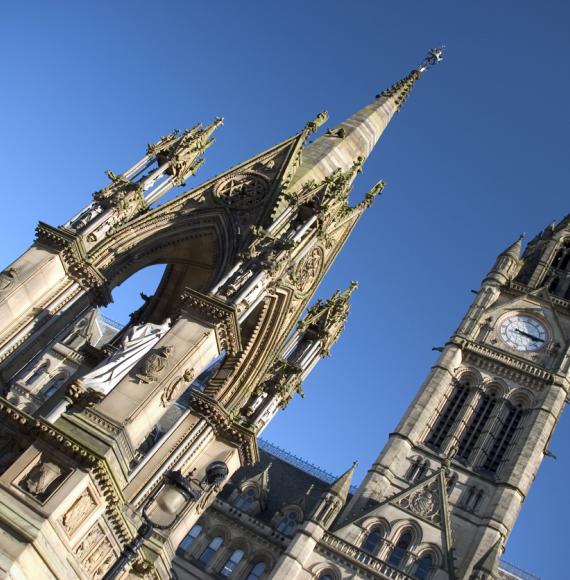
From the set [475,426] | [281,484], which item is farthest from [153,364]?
Result: [475,426]

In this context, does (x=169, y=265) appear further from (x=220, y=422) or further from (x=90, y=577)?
(x=90, y=577)

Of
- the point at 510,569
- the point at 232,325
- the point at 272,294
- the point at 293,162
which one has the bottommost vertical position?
the point at 232,325

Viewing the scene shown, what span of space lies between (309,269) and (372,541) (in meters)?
25.1

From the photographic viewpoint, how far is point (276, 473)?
171 feet

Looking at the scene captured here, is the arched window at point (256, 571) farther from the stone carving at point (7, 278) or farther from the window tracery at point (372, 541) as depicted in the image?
the stone carving at point (7, 278)

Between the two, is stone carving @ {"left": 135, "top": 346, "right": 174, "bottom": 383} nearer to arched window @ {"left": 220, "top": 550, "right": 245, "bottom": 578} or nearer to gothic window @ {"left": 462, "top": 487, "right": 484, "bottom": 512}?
arched window @ {"left": 220, "top": 550, "right": 245, "bottom": 578}

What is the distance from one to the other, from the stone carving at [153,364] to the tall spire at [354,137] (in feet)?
27.5

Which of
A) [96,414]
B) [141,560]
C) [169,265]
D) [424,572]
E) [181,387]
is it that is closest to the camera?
[96,414]

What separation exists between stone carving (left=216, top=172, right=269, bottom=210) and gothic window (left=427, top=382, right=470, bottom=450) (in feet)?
104

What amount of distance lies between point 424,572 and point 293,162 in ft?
88.2

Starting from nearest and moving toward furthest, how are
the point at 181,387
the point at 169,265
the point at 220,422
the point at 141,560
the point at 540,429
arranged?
the point at 181,387
the point at 141,560
the point at 220,422
the point at 169,265
the point at 540,429

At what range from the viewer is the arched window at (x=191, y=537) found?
4181 cm

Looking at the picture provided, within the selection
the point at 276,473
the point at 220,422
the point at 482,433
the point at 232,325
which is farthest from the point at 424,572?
the point at 232,325

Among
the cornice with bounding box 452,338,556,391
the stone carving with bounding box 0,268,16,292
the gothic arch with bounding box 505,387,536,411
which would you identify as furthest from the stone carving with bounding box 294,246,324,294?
the cornice with bounding box 452,338,556,391
